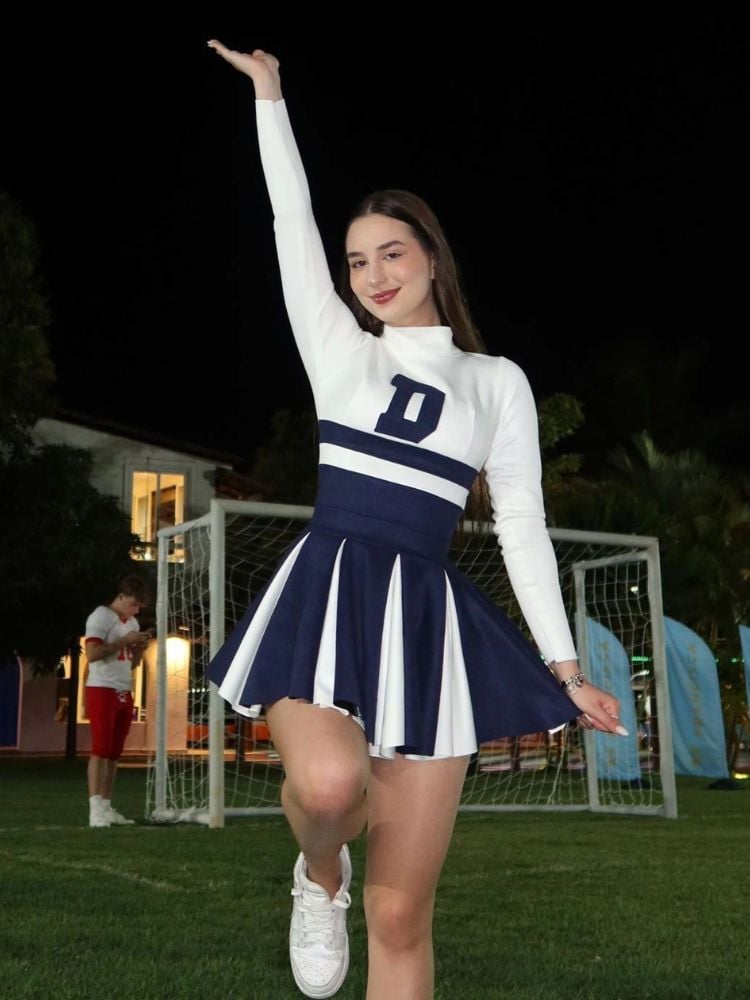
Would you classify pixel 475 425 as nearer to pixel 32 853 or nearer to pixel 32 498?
pixel 32 853

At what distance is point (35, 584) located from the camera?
22.5 m

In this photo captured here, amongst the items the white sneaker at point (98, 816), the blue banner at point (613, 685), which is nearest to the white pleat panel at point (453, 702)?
the white sneaker at point (98, 816)

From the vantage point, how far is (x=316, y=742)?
268 cm

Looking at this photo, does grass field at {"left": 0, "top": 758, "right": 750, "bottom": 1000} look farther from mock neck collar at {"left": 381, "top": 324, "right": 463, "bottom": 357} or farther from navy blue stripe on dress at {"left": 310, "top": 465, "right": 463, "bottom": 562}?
mock neck collar at {"left": 381, "top": 324, "right": 463, "bottom": 357}

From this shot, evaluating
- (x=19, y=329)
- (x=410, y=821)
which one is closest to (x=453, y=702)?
(x=410, y=821)

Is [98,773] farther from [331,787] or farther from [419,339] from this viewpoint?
[331,787]

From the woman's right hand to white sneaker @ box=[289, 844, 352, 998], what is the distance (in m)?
1.63

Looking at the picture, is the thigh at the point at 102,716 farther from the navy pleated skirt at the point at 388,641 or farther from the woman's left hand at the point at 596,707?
the woman's left hand at the point at 596,707

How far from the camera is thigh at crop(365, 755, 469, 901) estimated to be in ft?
9.32

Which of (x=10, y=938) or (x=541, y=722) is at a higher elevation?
(x=541, y=722)

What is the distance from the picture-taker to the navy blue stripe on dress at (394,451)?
3.10 m

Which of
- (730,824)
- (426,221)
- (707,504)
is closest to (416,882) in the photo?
(426,221)

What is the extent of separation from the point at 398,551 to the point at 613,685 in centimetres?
1214

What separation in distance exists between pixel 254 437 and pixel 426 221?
51881 mm
